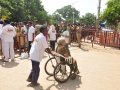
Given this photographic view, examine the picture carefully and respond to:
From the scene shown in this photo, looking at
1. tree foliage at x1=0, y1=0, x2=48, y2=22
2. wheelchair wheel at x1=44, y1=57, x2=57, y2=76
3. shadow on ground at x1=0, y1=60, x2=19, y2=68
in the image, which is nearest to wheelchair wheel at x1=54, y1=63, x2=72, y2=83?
wheelchair wheel at x1=44, y1=57, x2=57, y2=76

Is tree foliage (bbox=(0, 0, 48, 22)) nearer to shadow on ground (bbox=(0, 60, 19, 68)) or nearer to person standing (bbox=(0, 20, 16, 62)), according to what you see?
person standing (bbox=(0, 20, 16, 62))

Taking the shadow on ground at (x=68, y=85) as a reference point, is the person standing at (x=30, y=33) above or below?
above

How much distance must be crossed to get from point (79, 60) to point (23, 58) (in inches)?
98.7

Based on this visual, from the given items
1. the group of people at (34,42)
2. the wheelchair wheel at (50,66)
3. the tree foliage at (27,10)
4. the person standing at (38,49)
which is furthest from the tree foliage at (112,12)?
the tree foliage at (27,10)

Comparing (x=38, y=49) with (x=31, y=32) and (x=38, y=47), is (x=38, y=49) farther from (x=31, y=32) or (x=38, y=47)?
(x=31, y=32)

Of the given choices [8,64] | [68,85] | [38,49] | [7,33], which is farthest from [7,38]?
[68,85]

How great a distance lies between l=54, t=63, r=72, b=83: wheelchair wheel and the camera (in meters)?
9.28

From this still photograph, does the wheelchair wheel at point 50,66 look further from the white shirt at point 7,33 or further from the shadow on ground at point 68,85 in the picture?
the white shirt at point 7,33

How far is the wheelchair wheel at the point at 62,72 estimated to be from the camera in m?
9.28

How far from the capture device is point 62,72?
9.48m

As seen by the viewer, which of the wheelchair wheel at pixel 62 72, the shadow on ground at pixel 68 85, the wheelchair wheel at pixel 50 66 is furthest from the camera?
the wheelchair wheel at pixel 50 66

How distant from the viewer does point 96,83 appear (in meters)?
9.35

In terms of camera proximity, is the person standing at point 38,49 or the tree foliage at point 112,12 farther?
the tree foliage at point 112,12

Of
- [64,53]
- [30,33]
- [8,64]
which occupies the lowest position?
[8,64]
